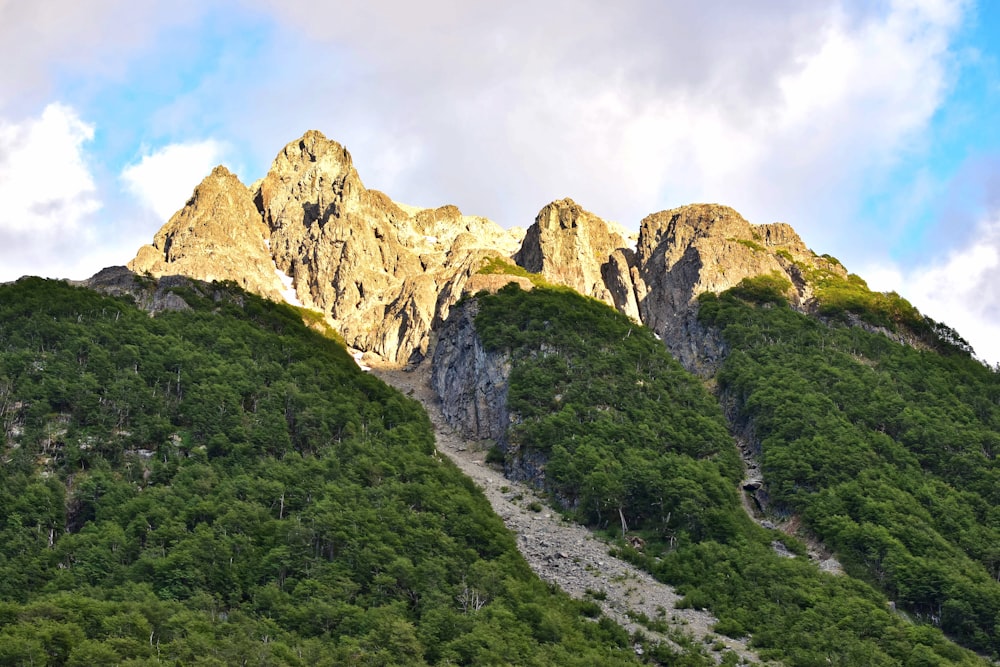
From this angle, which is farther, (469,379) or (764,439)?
(469,379)

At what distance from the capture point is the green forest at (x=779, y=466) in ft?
332

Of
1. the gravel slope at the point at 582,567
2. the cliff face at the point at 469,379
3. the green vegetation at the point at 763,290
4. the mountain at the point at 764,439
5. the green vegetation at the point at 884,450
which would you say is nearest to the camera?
the gravel slope at the point at 582,567

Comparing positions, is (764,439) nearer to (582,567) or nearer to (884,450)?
(884,450)

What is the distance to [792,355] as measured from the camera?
524 ft

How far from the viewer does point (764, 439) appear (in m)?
140

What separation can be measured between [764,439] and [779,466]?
31.9 ft

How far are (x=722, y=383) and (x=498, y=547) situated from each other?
66105 mm

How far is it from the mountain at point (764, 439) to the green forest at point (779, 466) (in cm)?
29

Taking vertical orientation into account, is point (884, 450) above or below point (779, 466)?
above

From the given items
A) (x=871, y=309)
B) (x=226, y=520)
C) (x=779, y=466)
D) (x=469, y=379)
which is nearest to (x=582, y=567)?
(x=779, y=466)

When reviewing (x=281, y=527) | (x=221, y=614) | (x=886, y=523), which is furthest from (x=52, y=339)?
(x=886, y=523)

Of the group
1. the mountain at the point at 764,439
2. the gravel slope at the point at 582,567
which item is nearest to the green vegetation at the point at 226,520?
the gravel slope at the point at 582,567

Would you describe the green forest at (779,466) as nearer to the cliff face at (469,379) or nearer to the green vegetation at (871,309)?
the cliff face at (469,379)

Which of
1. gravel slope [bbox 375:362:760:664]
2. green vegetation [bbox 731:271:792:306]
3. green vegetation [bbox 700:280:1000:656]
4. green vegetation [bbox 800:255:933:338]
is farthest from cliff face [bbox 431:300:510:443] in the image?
green vegetation [bbox 800:255:933:338]
